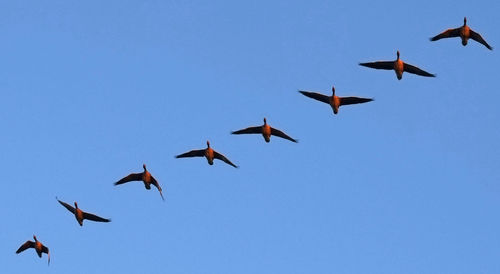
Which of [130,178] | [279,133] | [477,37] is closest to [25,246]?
[130,178]

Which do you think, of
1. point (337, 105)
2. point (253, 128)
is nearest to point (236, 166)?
point (253, 128)

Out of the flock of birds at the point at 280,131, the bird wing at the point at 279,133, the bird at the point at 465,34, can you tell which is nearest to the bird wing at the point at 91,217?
the flock of birds at the point at 280,131

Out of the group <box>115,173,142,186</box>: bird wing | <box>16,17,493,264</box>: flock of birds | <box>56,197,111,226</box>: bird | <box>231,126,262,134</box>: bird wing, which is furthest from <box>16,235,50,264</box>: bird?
<box>231,126,262,134</box>: bird wing

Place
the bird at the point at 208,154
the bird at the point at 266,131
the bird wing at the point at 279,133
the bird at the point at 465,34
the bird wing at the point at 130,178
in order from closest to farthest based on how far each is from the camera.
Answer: the bird at the point at 465,34
the bird at the point at 266,131
the bird wing at the point at 279,133
the bird at the point at 208,154
the bird wing at the point at 130,178

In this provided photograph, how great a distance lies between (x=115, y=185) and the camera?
78438 millimetres

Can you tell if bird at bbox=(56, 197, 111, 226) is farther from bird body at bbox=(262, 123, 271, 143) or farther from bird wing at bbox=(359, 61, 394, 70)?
bird wing at bbox=(359, 61, 394, 70)

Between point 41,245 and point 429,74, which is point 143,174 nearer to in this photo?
A: point 41,245

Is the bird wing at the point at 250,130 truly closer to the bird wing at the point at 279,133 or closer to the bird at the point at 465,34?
the bird wing at the point at 279,133

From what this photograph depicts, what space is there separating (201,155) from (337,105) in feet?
33.6

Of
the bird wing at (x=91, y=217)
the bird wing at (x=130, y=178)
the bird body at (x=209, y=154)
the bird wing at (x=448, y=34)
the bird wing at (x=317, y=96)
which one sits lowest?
the bird wing at (x=91, y=217)

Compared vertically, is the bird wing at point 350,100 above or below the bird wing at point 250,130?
above

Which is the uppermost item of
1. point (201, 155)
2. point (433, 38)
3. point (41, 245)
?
point (433, 38)

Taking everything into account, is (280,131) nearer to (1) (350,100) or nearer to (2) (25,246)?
(1) (350,100)

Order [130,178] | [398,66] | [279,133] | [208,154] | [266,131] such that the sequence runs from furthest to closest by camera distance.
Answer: [130,178] < [208,154] < [279,133] < [266,131] < [398,66]
